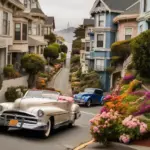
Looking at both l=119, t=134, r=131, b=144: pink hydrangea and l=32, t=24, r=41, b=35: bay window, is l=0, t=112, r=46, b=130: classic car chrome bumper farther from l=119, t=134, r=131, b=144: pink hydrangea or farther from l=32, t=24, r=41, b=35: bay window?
l=32, t=24, r=41, b=35: bay window

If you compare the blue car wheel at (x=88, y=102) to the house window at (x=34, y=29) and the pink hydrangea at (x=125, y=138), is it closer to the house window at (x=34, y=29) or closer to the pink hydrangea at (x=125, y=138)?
the pink hydrangea at (x=125, y=138)

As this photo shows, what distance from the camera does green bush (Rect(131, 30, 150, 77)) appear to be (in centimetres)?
1947

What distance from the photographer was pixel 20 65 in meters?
40.5

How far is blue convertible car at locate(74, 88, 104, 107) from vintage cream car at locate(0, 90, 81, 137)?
1679cm

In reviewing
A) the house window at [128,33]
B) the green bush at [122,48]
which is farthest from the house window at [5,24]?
the house window at [128,33]

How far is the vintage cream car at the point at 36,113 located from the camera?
41.4 ft

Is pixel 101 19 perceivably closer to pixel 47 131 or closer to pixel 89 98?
pixel 89 98

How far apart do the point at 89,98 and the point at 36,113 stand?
789 inches

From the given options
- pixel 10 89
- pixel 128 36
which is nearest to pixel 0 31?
pixel 10 89

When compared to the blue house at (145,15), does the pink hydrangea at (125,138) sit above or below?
below

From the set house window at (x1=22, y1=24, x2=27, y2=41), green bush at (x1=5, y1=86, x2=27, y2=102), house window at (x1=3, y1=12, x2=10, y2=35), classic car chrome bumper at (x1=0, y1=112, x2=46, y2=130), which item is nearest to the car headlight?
classic car chrome bumper at (x1=0, y1=112, x2=46, y2=130)

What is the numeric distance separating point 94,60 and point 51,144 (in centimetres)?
3970

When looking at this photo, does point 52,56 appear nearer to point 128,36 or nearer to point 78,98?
point 128,36

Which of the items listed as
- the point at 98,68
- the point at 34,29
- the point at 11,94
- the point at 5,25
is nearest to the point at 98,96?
the point at 11,94
